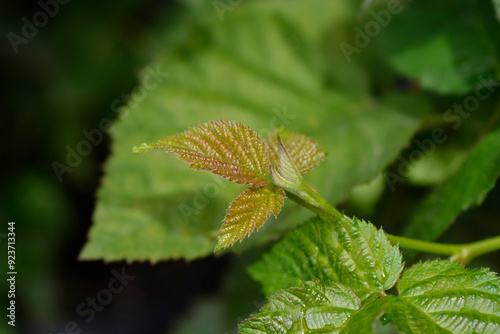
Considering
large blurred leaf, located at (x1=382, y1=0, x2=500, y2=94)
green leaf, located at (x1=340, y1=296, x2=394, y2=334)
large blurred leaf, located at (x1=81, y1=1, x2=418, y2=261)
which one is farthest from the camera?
large blurred leaf, located at (x1=382, y1=0, x2=500, y2=94)

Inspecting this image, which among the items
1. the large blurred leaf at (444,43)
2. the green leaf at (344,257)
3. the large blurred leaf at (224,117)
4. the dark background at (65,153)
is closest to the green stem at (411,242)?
the green leaf at (344,257)

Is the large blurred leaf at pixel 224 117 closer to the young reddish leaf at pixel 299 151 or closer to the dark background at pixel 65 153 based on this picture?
the young reddish leaf at pixel 299 151

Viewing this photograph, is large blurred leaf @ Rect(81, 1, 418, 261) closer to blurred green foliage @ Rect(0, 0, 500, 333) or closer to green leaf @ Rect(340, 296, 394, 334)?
blurred green foliage @ Rect(0, 0, 500, 333)

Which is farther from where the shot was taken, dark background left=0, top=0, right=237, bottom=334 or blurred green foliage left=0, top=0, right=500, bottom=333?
dark background left=0, top=0, right=237, bottom=334

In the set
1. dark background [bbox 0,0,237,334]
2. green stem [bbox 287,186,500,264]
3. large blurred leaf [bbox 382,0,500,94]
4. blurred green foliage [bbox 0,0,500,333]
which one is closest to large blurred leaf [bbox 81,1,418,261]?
blurred green foliage [bbox 0,0,500,333]

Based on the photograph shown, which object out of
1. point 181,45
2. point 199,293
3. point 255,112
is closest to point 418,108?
point 255,112

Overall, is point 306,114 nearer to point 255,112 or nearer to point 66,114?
point 255,112

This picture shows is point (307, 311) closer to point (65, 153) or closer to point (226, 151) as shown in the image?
point (226, 151)
